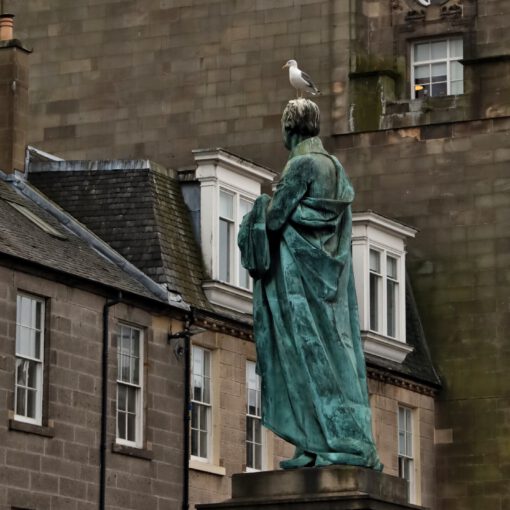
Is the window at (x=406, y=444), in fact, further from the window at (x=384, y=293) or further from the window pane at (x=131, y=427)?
the window pane at (x=131, y=427)

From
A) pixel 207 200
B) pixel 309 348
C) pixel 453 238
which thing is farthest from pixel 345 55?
pixel 309 348

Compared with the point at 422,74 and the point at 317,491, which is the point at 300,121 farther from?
the point at 422,74

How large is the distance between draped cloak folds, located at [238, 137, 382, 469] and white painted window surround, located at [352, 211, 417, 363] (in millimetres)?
25570

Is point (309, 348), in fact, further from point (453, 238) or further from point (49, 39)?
point (49, 39)

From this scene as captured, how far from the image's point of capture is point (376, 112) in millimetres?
48875

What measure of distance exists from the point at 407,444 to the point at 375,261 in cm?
392

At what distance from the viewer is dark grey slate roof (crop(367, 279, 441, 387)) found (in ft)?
153

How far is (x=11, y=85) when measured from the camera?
1587 inches

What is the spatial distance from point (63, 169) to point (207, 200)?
270 cm

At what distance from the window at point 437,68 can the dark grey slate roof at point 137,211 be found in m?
9.02

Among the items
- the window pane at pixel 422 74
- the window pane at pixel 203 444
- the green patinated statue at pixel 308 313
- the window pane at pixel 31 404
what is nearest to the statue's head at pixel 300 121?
the green patinated statue at pixel 308 313

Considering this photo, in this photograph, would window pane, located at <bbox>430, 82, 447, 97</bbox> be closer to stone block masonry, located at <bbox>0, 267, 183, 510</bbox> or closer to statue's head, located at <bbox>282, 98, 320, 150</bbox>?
stone block masonry, located at <bbox>0, 267, 183, 510</bbox>

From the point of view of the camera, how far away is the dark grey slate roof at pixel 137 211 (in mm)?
39531

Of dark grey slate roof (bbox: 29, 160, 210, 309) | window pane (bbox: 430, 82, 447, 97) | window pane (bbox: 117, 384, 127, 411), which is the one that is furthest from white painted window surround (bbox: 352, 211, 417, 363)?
window pane (bbox: 117, 384, 127, 411)
